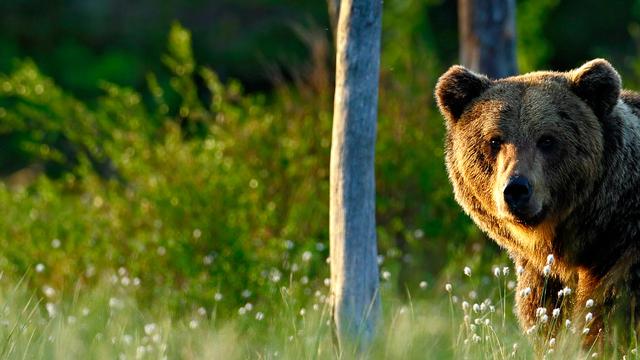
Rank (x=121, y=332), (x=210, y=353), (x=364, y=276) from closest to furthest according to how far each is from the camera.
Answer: (x=210, y=353), (x=121, y=332), (x=364, y=276)

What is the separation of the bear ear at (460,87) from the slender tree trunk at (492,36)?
10.1ft

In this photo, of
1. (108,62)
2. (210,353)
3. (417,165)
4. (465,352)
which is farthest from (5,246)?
(108,62)

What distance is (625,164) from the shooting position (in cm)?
539

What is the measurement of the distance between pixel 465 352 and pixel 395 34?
7.55 metres

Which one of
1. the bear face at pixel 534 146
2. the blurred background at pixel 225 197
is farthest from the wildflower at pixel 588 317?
the blurred background at pixel 225 197

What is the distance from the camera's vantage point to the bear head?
5211 mm

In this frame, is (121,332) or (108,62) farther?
(108,62)

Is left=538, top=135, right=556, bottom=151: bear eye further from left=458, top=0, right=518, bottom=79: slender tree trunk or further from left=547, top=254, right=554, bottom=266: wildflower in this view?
left=458, top=0, right=518, bottom=79: slender tree trunk

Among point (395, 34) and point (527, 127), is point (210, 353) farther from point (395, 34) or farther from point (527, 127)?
point (395, 34)

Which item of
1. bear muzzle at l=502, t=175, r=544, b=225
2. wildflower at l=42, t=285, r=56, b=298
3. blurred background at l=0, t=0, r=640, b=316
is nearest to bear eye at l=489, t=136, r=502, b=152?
bear muzzle at l=502, t=175, r=544, b=225

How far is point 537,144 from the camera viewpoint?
5.33 meters

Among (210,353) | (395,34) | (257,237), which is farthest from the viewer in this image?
(395,34)

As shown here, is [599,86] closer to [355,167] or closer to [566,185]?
[566,185]

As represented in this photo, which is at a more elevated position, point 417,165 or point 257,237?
point 417,165
